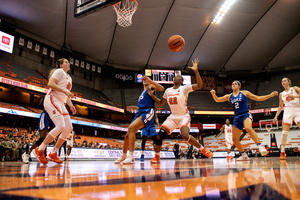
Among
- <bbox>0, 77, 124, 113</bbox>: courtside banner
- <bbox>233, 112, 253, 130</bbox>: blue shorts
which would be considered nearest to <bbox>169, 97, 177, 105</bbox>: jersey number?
<bbox>233, 112, 253, 130</bbox>: blue shorts

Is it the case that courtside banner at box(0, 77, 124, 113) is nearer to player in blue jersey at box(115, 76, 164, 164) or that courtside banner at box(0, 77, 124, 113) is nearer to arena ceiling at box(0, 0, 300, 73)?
arena ceiling at box(0, 0, 300, 73)

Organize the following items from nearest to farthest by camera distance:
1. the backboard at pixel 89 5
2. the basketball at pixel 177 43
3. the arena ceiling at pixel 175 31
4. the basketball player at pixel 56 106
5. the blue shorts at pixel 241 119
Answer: the basketball player at pixel 56 106 → the blue shorts at pixel 241 119 → the basketball at pixel 177 43 → the backboard at pixel 89 5 → the arena ceiling at pixel 175 31

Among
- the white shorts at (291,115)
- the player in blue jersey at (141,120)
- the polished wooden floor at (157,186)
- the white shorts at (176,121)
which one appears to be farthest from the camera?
the white shorts at (291,115)

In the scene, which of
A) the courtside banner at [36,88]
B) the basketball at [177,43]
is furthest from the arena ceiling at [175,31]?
the basketball at [177,43]

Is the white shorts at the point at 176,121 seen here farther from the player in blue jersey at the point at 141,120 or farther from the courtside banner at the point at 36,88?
the courtside banner at the point at 36,88

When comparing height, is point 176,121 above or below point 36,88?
below

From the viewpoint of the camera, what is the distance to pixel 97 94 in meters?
25.9

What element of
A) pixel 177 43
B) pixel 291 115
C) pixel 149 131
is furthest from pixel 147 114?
pixel 291 115

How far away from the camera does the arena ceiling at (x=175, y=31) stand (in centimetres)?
1886

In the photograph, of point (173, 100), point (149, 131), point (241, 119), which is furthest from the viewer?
point (149, 131)

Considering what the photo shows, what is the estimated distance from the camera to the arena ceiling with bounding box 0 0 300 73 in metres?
18.9

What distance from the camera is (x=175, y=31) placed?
888 inches

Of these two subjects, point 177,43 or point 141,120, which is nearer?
point 141,120

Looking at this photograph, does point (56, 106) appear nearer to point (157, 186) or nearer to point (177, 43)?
point (157, 186)
